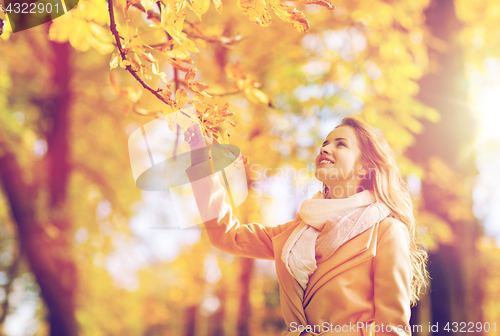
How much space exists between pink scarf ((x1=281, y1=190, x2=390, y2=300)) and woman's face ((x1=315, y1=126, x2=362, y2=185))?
0.36 feet

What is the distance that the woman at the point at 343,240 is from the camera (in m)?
1.25

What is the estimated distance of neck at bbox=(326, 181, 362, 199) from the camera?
1.48m

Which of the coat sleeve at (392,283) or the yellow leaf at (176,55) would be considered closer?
the yellow leaf at (176,55)

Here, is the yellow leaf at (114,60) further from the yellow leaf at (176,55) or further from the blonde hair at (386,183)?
the blonde hair at (386,183)

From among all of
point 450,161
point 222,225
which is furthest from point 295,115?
point 222,225

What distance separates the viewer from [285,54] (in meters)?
4.39

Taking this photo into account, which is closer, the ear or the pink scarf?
the pink scarf

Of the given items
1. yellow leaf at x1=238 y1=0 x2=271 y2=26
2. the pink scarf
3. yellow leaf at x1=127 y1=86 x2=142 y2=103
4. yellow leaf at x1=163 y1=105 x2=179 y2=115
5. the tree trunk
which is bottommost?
the tree trunk

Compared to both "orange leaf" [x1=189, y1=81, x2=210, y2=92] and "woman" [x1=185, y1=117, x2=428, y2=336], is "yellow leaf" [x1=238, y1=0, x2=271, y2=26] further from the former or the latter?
"woman" [x1=185, y1=117, x2=428, y2=336]

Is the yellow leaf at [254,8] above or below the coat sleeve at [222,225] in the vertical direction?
above

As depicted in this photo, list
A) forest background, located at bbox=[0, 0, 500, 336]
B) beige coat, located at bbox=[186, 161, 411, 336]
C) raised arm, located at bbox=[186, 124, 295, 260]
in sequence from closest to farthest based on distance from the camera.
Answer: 1. beige coat, located at bbox=[186, 161, 411, 336]
2. raised arm, located at bbox=[186, 124, 295, 260]
3. forest background, located at bbox=[0, 0, 500, 336]

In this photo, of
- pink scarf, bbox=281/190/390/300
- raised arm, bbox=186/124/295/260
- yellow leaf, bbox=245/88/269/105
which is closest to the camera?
pink scarf, bbox=281/190/390/300

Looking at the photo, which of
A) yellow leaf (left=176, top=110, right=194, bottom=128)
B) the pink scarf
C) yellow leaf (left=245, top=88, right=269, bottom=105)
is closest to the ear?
the pink scarf

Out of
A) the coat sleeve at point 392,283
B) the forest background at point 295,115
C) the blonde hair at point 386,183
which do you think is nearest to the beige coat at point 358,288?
the coat sleeve at point 392,283
